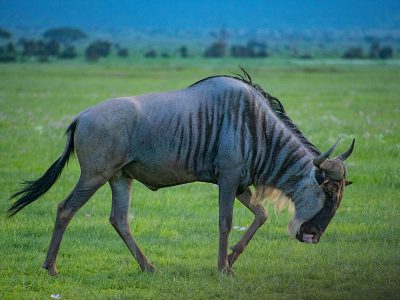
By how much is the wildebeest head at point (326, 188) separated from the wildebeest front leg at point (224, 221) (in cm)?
73

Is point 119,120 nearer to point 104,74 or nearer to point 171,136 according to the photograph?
point 171,136

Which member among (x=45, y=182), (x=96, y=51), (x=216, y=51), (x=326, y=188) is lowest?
(x=216, y=51)

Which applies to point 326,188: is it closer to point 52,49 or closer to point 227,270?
point 227,270

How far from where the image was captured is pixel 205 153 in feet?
29.7

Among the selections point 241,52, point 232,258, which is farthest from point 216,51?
point 232,258

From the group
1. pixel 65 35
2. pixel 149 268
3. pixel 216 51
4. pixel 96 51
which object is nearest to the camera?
pixel 149 268

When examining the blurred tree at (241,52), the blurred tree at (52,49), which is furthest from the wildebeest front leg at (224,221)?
the blurred tree at (52,49)

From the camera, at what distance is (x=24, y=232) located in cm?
1070

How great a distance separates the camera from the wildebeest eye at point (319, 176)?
8.82 metres

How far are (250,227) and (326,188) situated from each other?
0.98 m

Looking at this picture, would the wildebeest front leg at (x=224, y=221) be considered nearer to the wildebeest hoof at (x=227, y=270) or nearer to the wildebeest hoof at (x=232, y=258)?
the wildebeest hoof at (x=227, y=270)

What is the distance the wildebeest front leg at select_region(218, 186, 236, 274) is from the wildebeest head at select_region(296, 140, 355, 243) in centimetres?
73

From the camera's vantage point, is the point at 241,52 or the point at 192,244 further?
the point at 241,52

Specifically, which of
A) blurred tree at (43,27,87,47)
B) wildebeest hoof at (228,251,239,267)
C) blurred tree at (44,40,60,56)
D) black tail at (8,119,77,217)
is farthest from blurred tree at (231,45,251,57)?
wildebeest hoof at (228,251,239,267)
